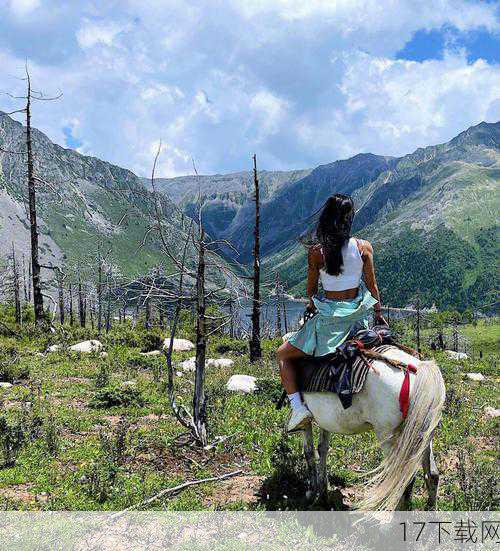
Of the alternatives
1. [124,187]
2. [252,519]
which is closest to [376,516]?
[252,519]

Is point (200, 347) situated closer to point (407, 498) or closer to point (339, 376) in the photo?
point (339, 376)

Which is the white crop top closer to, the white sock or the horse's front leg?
the white sock

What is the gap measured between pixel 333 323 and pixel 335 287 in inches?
18.1

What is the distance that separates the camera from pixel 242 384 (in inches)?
565

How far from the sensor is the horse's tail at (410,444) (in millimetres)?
4844

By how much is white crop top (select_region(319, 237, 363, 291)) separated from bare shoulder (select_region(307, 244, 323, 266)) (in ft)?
0.37

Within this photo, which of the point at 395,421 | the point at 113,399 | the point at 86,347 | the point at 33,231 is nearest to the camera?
the point at 395,421

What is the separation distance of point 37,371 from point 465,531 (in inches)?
543

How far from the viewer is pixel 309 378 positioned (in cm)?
578

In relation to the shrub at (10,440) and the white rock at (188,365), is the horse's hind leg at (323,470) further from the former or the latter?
the white rock at (188,365)

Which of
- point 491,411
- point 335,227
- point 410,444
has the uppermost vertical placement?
point 335,227

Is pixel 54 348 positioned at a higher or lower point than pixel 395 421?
lower

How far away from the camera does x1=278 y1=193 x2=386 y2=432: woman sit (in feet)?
18.1

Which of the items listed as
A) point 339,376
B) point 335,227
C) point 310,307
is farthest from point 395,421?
point 335,227
